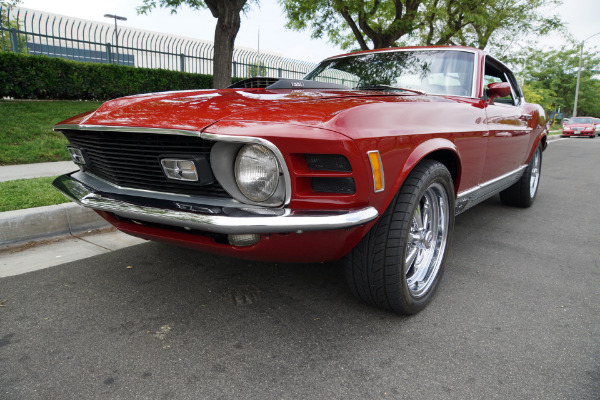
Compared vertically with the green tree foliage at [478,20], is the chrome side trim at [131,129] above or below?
below

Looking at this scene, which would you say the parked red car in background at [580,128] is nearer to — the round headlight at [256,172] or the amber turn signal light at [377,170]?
the amber turn signal light at [377,170]

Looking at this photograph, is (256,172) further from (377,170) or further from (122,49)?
(122,49)

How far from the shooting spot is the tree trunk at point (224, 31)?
782 cm

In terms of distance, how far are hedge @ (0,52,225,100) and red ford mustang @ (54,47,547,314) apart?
6957 mm

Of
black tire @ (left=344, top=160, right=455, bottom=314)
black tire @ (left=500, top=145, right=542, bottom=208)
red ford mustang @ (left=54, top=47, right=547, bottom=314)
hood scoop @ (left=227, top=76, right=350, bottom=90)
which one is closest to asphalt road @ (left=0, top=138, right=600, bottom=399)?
black tire @ (left=344, top=160, right=455, bottom=314)

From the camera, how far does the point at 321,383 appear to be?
1.67 metres

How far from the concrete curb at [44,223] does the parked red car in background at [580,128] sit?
2914 cm

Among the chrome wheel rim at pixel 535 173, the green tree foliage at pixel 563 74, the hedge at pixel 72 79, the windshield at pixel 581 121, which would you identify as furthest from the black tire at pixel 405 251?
the green tree foliage at pixel 563 74

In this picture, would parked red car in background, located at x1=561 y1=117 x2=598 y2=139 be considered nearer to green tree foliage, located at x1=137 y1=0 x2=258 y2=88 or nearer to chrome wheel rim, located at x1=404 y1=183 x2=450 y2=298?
green tree foliage, located at x1=137 y1=0 x2=258 y2=88

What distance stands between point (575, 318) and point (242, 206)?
188cm

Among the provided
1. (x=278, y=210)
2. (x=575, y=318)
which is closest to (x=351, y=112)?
(x=278, y=210)

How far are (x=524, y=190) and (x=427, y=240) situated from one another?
9.24ft

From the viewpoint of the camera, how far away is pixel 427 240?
248 centimetres

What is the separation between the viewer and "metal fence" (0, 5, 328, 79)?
31.6ft
